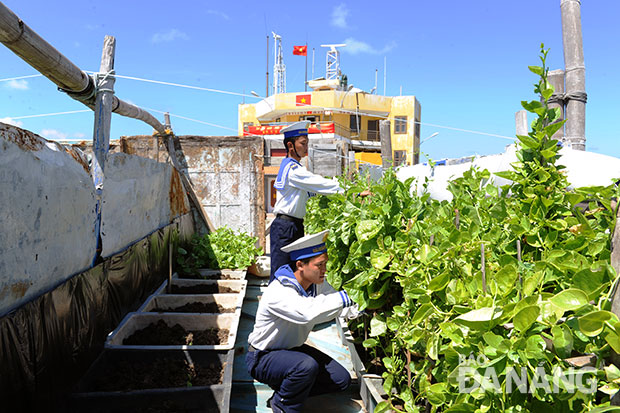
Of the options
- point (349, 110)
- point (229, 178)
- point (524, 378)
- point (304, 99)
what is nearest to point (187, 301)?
point (229, 178)

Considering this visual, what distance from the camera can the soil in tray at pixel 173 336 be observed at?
3.71 m

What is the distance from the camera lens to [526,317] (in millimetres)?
869

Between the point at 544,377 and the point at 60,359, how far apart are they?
110 inches

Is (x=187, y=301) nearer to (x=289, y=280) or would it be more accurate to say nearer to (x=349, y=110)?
(x=289, y=280)

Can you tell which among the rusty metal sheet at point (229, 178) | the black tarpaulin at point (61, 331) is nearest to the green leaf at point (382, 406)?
the black tarpaulin at point (61, 331)

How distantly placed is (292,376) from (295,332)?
287 mm

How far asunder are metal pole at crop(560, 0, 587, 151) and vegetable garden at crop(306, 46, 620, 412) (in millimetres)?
1570

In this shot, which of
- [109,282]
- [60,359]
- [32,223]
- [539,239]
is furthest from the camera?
[109,282]

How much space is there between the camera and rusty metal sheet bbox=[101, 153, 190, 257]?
3.73 meters

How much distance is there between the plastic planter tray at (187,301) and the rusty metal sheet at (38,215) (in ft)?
4.84

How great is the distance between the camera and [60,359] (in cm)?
270

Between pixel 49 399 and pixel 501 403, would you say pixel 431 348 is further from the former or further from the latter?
pixel 49 399

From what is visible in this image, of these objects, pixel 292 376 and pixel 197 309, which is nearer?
pixel 292 376

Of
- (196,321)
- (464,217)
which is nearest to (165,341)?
(196,321)
